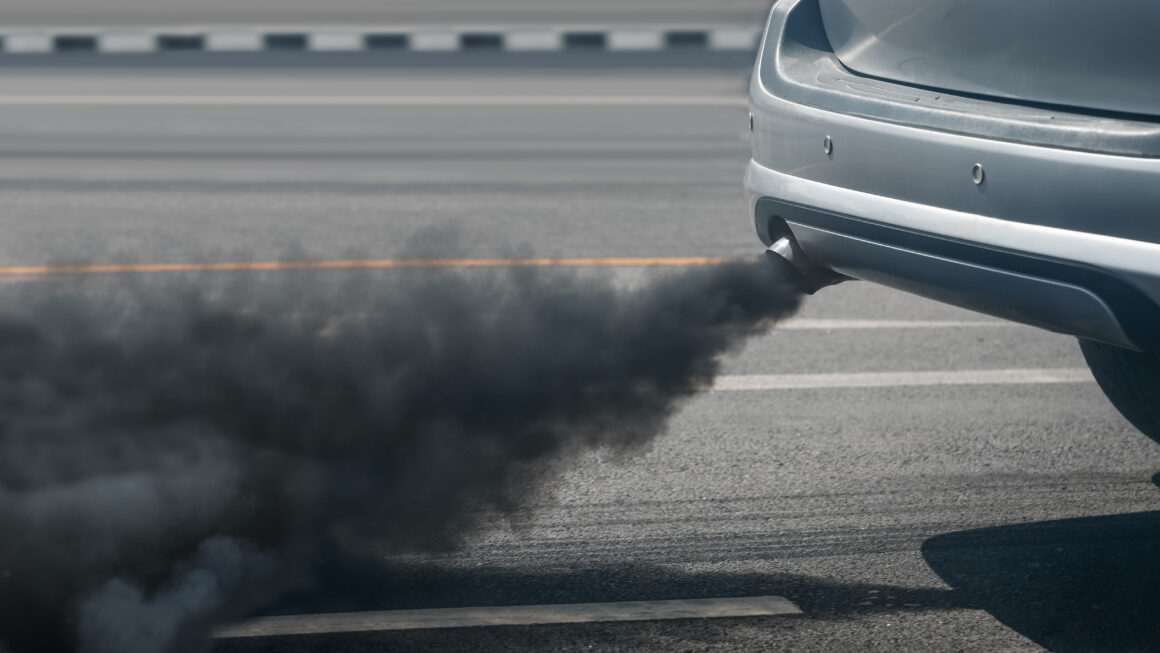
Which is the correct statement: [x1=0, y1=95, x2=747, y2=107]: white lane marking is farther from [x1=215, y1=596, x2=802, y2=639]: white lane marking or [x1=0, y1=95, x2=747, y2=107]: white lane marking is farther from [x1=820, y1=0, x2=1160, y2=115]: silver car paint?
[x1=215, y1=596, x2=802, y2=639]: white lane marking

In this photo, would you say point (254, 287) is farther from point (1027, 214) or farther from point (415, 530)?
point (1027, 214)

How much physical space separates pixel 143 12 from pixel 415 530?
16125 mm

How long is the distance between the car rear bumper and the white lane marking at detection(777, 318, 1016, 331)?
7.82 feet

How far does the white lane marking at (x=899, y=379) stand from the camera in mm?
5277

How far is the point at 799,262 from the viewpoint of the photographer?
364 cm

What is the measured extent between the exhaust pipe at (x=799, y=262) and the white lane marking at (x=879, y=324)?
234 cm

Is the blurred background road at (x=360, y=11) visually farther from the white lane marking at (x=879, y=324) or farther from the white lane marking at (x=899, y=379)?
the white lane marking at (x=899, y=379)

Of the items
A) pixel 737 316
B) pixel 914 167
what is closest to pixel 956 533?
pixel 737 316

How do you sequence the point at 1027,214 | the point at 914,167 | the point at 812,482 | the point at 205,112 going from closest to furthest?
the point at 1027,214, the point at 914,167, the point at 812,482, the point at 205,112

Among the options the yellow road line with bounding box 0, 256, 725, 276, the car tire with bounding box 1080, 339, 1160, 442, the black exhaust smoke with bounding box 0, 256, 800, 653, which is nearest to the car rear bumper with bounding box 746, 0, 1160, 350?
the black exhaust smoke with bounding box 0, 256, 800, 653

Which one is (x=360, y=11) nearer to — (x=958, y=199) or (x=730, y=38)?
(x=730, y=38)

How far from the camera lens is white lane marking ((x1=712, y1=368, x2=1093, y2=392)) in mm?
5277

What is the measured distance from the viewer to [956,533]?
12.7 ft

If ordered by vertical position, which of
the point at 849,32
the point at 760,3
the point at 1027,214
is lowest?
the point at 760,3
